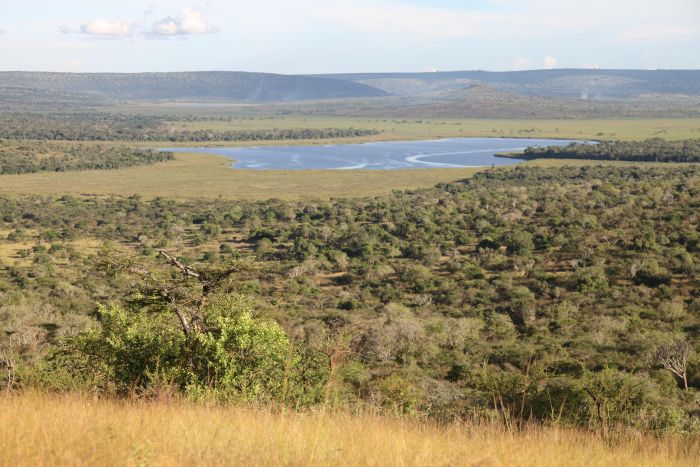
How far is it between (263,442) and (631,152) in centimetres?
11676

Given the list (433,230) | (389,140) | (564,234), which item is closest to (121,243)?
(433,230)

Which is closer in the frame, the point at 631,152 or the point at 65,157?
the point at 631,152

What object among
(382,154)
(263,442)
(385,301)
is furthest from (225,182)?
(263,442)

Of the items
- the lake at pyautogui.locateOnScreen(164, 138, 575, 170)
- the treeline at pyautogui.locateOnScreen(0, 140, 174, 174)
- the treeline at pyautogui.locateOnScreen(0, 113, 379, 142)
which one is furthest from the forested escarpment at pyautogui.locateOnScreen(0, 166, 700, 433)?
the treeline at pyautogui.locateOnScreen(0, 113, 379, 142)

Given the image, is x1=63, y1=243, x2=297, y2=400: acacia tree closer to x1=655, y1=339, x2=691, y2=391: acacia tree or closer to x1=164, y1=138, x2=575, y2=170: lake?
x1=655, y1=339, x2=691, y2=391: acacia tree

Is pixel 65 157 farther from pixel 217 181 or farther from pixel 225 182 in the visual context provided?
pixel 225 182

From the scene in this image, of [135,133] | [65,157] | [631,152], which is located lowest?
[65,157]

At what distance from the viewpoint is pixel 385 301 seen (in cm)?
3300

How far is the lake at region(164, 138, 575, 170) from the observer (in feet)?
371

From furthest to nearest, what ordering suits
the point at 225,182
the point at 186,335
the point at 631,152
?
the point at 631,152, the point at 225,182, the point at 186,335

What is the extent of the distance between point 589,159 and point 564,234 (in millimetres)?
71059

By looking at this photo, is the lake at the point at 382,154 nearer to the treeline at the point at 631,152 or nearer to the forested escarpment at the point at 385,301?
the treeline at the point at 631,152

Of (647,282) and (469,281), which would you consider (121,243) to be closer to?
(469,281)

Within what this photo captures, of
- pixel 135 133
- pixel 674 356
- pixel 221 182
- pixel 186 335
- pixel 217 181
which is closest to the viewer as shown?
pixel 186 335
